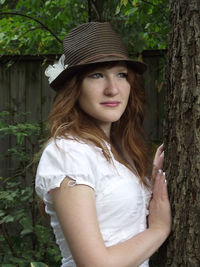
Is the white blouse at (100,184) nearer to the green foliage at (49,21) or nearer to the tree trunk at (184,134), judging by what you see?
the tree trunk at (184,134)

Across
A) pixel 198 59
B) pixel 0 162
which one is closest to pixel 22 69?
pixel 0 162

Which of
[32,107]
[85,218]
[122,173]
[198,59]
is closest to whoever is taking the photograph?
[85,218]

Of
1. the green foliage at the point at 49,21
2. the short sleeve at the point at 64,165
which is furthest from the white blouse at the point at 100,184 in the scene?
the green foliage at the point at 49,21

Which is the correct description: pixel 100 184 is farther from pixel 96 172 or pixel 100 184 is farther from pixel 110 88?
pixel 110 88

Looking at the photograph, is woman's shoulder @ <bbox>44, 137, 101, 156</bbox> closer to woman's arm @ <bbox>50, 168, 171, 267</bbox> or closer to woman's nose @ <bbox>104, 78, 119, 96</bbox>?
woman's arm @ <bbox>50, 168, 171, 267</bbox>

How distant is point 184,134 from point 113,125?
0.59 m

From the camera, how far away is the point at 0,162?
12.5 ft

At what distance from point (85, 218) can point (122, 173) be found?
34 centimetres

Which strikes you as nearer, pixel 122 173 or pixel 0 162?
pixel 122 173

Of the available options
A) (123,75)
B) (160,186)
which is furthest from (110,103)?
(160,186)

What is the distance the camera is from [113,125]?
6.77 feet

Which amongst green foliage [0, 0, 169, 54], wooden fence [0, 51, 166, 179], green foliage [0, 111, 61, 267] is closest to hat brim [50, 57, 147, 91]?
green foliage [0, 0, 169, 54]

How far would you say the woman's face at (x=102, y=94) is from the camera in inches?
65.4

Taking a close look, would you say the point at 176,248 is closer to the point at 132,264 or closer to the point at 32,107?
the point at 132,264
